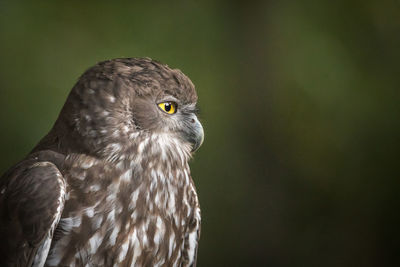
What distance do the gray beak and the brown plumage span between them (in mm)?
135

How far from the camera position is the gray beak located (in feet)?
8.42

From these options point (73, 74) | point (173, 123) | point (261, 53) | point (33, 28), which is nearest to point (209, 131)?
point (261, 53)

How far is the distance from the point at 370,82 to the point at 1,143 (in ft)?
9.19

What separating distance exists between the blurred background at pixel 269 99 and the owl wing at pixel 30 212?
7.03 ft

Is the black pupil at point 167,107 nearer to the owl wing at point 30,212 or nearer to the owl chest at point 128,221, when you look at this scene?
the owl chest at point 128,221

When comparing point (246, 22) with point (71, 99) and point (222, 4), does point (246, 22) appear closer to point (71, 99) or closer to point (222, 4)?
point (222, 4)

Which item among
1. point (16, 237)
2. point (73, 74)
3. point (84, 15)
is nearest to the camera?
point (16, 237)

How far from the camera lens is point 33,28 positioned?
14.6 ft

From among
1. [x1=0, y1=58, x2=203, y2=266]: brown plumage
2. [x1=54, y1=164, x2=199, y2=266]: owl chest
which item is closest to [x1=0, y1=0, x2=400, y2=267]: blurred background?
[x1=0, y1=58, x2=203, y2=266]: brown plumage

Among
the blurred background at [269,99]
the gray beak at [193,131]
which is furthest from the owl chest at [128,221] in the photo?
the blurred background at [269,99]

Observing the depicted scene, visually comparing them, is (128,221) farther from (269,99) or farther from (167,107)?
(269,99)

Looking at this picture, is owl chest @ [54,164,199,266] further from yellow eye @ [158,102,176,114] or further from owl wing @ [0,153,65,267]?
yellow eye @ [158,102,176,114]

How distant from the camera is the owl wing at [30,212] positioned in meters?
2.08

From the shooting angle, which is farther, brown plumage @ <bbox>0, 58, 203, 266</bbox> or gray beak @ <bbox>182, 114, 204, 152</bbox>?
gray beak @ <bbox>182, 114, 204, 152</bbox>
